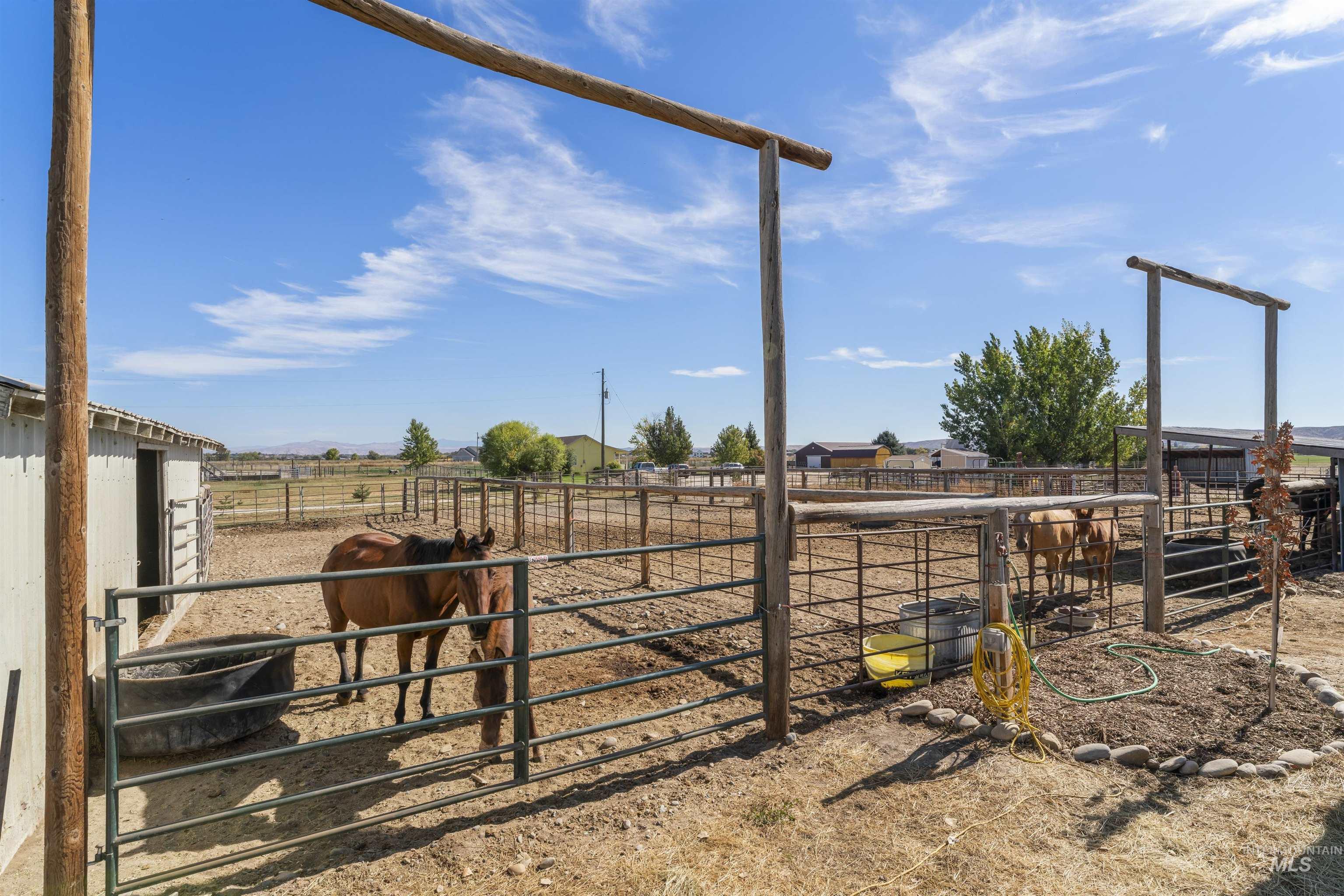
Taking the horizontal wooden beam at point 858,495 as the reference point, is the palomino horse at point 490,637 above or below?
below

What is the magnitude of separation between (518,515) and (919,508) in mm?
8844

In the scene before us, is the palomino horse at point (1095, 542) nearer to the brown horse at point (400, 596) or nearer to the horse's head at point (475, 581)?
the horse's head at point (475, 581)

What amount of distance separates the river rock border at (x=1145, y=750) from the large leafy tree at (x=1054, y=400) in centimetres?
3185

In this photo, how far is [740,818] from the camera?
Answer: 3.10m

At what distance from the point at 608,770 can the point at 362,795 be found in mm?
1334

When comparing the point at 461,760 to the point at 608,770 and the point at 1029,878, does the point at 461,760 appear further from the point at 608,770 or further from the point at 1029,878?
the point at 1029,878

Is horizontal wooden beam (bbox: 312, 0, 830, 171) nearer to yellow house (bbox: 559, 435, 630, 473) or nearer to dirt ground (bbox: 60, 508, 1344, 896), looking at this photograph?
dirt ground (bbox: 60, 508, 1344, 896)

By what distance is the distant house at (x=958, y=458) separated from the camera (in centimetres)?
4784

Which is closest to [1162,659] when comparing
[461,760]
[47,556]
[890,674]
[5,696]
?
[890,674]

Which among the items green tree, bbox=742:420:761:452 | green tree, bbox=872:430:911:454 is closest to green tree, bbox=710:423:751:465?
green tree, bbox=742:420:761:452

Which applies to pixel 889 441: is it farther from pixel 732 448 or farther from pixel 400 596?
pixel 400 596

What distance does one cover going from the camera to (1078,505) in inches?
208

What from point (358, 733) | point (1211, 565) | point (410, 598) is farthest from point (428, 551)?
point (1211, 565)

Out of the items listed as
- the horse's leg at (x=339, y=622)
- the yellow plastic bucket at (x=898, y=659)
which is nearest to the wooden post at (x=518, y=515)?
the horse's leg at (x=339, y=622)
